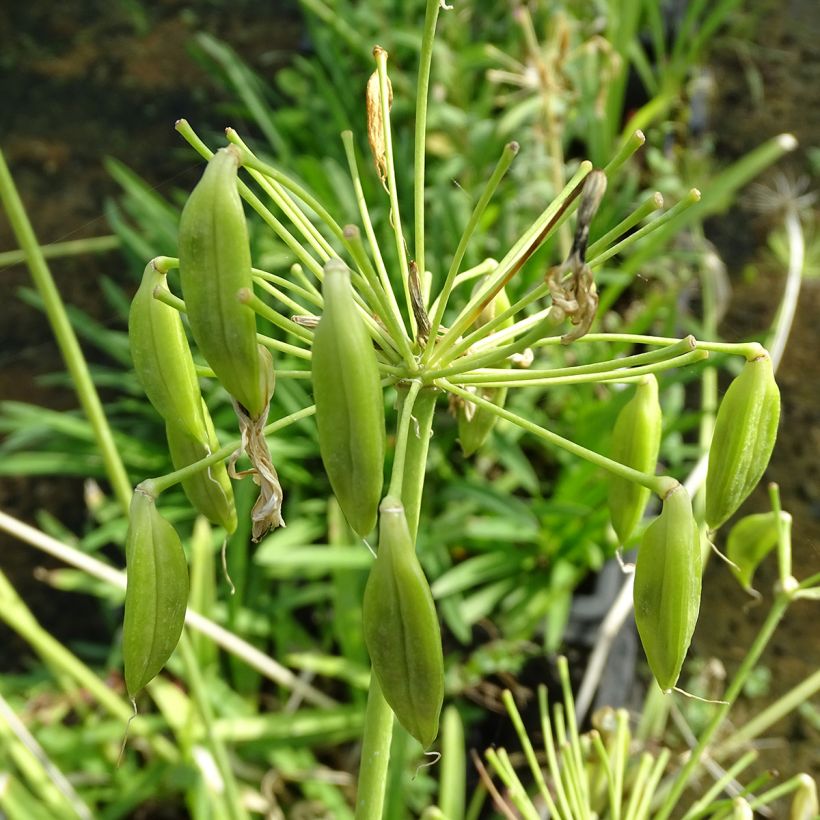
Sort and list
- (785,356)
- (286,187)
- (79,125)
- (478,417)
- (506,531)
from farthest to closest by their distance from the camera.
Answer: (79,125)
(785,356)
(506,531)
(478,417)
(286,187)

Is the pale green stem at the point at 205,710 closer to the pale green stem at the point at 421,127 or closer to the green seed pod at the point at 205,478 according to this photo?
the green seed pod at the point at 205,478

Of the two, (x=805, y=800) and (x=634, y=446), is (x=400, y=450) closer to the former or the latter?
(x=634, y=446)

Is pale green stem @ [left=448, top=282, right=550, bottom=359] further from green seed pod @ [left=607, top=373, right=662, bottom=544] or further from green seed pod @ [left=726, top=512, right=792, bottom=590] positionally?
green seed pod @ [left=726, top=512, right=792, bottom=590]

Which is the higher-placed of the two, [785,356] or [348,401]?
[348,401]

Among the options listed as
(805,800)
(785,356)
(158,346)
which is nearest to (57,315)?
(158,346)

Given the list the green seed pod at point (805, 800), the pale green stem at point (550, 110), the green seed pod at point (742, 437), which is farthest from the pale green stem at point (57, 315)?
the pale green stem at point (550, 110)

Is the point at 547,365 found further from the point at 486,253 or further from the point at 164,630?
the point at 164,630

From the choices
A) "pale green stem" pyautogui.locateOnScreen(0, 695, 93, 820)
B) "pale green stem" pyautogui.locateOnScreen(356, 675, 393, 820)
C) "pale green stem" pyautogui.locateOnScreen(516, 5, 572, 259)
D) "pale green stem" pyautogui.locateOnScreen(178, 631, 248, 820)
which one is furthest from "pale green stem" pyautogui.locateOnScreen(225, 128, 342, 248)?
"pale green stem" pyautogui.locateOnScreen(516, 5, 572, 259)
